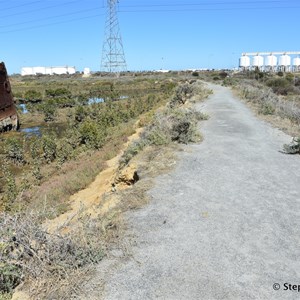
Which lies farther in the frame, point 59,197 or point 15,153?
point 15,153

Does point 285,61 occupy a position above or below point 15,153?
above

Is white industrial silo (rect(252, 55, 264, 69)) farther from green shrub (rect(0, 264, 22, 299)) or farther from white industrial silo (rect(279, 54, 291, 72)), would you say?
green shrub (rect(0, 264, 22, 299))

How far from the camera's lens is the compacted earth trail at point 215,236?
14.2ft

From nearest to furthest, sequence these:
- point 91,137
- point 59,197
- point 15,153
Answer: point 59,197 < point 15,153 < point 91,137

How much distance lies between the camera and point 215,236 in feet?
18.1

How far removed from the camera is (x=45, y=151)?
18172 millimetres

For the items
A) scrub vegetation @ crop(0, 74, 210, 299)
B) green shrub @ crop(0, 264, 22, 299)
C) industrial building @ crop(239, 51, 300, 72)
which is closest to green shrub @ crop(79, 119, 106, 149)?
scrub vegetation @ crop(0, 74, 210, 299)

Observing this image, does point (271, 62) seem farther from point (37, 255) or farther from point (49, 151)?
point (37, 255)

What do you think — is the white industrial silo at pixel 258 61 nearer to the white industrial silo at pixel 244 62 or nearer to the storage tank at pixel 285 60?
the white industrial silo at pixel 244 62

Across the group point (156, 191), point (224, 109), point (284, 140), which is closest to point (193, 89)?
point (224, 109)

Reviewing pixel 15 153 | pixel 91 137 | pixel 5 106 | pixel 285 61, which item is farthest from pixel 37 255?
pixel 285 61

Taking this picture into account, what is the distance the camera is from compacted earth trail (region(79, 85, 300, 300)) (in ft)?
14.2

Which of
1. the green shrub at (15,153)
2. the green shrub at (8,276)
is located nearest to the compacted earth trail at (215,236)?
the green shrub at (8,276)

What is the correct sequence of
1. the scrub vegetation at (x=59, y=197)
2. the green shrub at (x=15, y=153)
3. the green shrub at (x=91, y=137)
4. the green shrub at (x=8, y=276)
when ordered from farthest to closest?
the green shrub at (x=91, y=137), the green shrub at (x=15, y=153), the scrub vegetation at (x=59, y=197), the green shrub at (x=8, y=276)
